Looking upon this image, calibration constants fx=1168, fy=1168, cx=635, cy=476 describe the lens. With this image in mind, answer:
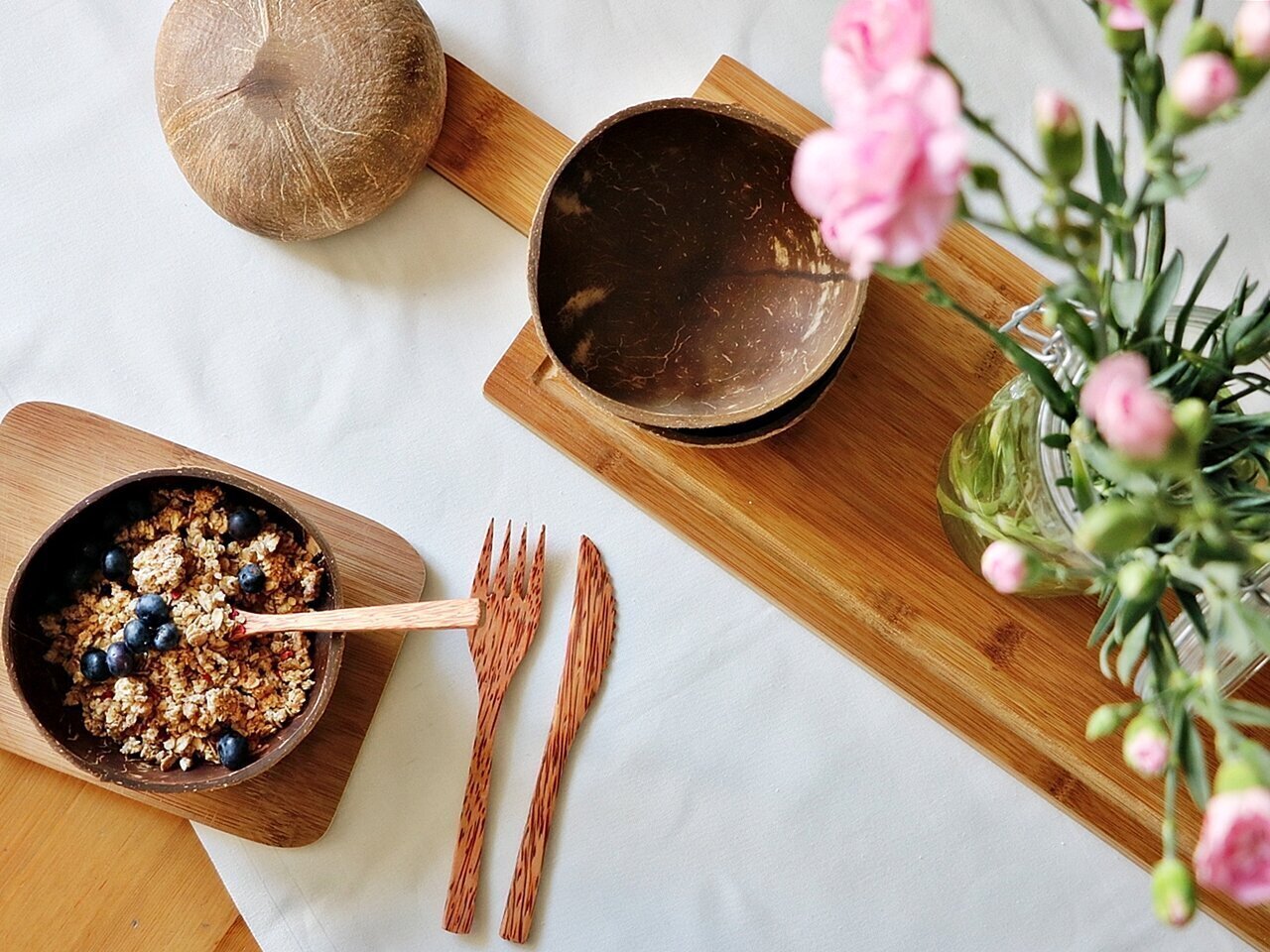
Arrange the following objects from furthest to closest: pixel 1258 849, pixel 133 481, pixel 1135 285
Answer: pixel 133 481 → pixel 1135 285 → pixel 1258 849

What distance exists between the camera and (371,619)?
74cm

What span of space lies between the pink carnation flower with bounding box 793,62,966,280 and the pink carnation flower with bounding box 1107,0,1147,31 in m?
0.10

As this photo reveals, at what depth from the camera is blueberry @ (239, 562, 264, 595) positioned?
75cm

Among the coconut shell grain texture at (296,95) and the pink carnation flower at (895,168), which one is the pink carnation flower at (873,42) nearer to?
the pink carnation flower at (895,168)

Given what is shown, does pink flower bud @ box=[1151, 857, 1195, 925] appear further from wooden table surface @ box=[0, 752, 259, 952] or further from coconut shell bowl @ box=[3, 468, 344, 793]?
wooden table surface @ box=[0, 752, 259, 952]

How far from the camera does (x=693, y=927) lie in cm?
83

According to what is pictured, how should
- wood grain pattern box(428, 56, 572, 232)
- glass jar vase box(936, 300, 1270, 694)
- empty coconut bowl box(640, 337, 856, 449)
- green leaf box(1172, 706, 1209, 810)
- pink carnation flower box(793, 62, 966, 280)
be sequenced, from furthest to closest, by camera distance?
wood grain pattern box(428, 56, 572, 232) → empty coconut bowl box(640, 337, 856, 449) → glass jar vase box(936, 300, 1270, 694) → green leaf box(1172, 706, 1209, 810) → pink carnation flower box(793, 62, 966, 280)

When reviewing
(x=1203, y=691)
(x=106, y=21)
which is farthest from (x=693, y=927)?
(x=106, y=21)

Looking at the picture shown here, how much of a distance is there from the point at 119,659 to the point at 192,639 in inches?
1.8

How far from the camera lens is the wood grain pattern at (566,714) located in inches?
32.4

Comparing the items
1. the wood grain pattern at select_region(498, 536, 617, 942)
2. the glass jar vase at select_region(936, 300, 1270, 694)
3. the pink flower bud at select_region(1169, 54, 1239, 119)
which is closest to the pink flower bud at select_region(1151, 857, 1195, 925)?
the glass jar vase at select_region(936, 300, 1270, 694)

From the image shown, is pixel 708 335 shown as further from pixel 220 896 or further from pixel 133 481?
pixel 220 896

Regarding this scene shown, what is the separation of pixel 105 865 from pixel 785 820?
1.58 ft

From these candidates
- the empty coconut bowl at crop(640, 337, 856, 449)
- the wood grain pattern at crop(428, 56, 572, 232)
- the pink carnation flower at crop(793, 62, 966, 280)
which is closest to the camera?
the pink carnation flower at crop(793, 62, 966, 280)
